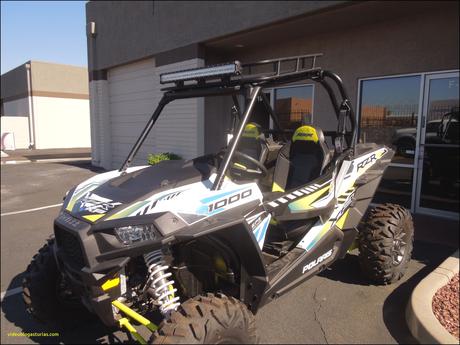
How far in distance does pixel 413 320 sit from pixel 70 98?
26.9 meters

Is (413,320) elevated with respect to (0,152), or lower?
lower

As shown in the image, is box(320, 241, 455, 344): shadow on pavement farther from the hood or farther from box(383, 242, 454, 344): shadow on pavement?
the hood

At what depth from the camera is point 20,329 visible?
277 cm

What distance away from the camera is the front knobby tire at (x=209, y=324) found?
6.32ft

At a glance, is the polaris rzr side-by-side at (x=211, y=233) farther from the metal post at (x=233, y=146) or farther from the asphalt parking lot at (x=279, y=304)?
the asphalt parking lot at (x=279, y=304)

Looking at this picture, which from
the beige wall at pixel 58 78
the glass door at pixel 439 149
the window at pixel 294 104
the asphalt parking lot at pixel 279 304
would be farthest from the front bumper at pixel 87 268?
the beige wall at pixel 58 78

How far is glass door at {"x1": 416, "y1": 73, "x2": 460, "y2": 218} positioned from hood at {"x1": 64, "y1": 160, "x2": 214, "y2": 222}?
477cm

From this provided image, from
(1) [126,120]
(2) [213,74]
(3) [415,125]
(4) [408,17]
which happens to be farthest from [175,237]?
(1) [126,120]

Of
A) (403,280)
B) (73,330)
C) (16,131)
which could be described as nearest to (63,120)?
(16,131)

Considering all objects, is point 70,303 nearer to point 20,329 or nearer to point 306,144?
point 20,329

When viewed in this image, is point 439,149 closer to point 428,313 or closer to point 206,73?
point 428,313

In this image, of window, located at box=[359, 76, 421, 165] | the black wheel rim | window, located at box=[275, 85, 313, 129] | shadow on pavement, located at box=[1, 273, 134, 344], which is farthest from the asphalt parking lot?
window, located at box=[275, 85, 313, 129]

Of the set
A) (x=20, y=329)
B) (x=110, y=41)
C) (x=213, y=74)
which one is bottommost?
(x=20, y=329)

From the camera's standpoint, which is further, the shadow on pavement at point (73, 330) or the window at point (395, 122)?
the window at point (395, 122)
